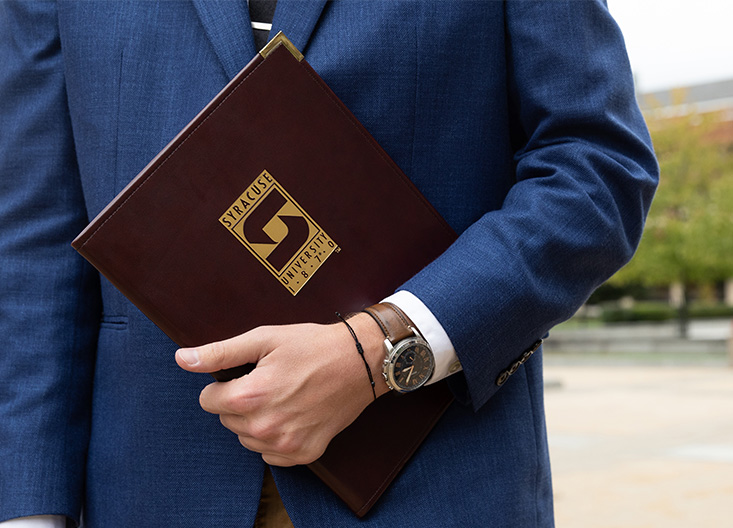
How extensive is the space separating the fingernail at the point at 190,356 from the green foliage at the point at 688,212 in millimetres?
23088

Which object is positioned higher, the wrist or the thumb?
the thumb

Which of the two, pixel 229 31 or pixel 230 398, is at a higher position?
pixel 229 31

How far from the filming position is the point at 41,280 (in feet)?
4.43

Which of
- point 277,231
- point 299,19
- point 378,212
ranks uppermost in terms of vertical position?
point 299,19

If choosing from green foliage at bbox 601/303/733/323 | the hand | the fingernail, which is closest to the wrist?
the hand

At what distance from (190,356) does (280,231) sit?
0.23 metres

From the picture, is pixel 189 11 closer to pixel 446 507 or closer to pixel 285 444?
pixel 285 444

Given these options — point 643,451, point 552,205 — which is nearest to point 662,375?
point 643,451

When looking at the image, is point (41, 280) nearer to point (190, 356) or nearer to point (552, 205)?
point (190, 356)

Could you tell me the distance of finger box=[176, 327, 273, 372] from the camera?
3.32 ft

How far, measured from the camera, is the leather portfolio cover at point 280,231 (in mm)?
1071

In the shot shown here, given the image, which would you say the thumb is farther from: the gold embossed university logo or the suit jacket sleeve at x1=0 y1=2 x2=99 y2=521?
the suit jacket sleeve at x1=0 y1=2 x2=99 y2=521

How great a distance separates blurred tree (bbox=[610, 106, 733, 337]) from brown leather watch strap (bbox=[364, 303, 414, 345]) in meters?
22.9

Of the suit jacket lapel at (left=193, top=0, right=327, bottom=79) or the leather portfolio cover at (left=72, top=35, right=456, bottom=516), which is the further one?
the suit jacket lapel at (left=193, top=0, right=327, bottom=79)
